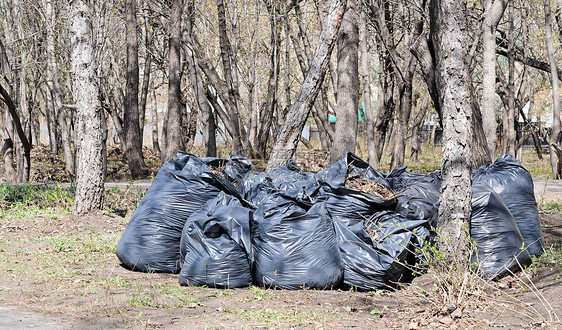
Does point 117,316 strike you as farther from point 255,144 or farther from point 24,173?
point 255,144

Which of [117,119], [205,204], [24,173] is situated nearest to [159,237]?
[205,204]

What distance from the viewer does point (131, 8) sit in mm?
12742

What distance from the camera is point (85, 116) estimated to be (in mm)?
6984

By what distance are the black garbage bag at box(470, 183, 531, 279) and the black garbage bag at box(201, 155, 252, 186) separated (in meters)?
2.26

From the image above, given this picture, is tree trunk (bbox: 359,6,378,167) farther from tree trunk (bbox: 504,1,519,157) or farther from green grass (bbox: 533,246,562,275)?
green grass (bbox: 533,246,562,275)

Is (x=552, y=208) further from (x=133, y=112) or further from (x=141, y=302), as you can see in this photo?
(x=133, y=112)

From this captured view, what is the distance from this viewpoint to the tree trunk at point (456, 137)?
4168 mm

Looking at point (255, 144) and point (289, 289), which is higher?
point (255, 144)

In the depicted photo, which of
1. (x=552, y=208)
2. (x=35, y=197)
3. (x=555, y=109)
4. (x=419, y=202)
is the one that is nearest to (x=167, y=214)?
(x=419, y=202)

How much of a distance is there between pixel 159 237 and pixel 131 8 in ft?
30.0

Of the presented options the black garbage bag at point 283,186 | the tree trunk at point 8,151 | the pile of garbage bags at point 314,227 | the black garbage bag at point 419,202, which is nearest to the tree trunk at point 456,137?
the pile of garbage bags at point 314,227

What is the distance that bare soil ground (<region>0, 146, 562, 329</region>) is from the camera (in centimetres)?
355

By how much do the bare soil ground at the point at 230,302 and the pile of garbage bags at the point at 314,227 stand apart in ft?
0.47

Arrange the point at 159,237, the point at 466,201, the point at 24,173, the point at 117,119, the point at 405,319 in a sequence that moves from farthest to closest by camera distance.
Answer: the point at 117,119
the point at 24,173
the point at 159,237
the point at 466,201
the point at 405,319
